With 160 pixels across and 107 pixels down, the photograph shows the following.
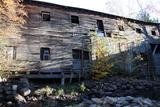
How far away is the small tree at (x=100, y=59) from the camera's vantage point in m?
26.0

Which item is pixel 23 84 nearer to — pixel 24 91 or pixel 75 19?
pixel 24 91

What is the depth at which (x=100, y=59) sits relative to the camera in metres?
26.7

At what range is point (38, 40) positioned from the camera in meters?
Answer: 25.1

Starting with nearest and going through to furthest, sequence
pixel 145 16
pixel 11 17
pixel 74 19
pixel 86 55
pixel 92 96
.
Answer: pixel 92 96
pixel 11 17
pixel 86 55
pixel 74 19
pixel 145 16

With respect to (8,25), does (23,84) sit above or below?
below

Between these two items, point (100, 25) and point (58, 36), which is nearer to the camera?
point (58, 36)

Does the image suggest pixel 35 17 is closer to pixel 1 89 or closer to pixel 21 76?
pixel 21 76

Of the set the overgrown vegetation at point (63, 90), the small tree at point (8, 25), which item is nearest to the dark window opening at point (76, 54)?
the overgrown vegetation at point (63, 90)

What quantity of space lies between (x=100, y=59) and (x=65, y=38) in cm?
364

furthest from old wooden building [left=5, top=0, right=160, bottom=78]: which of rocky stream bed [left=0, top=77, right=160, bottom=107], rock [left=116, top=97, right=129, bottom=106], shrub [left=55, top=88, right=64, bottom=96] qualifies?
rock [left=116, top=97, right=129, bottom=106]

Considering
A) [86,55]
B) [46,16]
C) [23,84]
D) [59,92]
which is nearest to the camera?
[59,92]

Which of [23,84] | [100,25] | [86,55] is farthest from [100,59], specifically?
[23,84]

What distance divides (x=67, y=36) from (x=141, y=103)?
1060 centimetres

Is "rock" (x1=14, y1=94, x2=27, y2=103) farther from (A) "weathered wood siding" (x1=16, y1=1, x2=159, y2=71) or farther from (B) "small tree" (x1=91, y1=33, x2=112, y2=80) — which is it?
(B) "small tree" (x1=91, y1=33, x2=112, y2=80)
